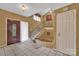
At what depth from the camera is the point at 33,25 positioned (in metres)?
1.86

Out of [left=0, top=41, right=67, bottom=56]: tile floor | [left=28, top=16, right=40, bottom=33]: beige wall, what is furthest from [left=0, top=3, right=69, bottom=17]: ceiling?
[left=0, top=41, right=67, bottom=56]: tile floor

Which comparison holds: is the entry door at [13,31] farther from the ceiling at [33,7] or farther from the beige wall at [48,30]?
the beige wall at [48,30]

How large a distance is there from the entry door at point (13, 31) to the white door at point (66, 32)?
2.13 feet

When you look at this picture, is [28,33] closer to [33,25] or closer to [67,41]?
[33,25]

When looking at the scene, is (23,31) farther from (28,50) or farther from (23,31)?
(28,50)

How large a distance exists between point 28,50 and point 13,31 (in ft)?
1.29

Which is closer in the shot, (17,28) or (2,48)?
(2,48)

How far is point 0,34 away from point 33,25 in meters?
0.53

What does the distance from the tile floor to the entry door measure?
3.1 inches

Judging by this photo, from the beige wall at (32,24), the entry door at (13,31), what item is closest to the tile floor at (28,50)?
the entry door at (13,31)

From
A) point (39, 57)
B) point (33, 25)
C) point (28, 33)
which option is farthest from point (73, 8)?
point (39, 57)

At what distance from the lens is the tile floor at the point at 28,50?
1796mm

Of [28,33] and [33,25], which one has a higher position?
[33,25]

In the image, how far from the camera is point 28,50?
1.83 metres
